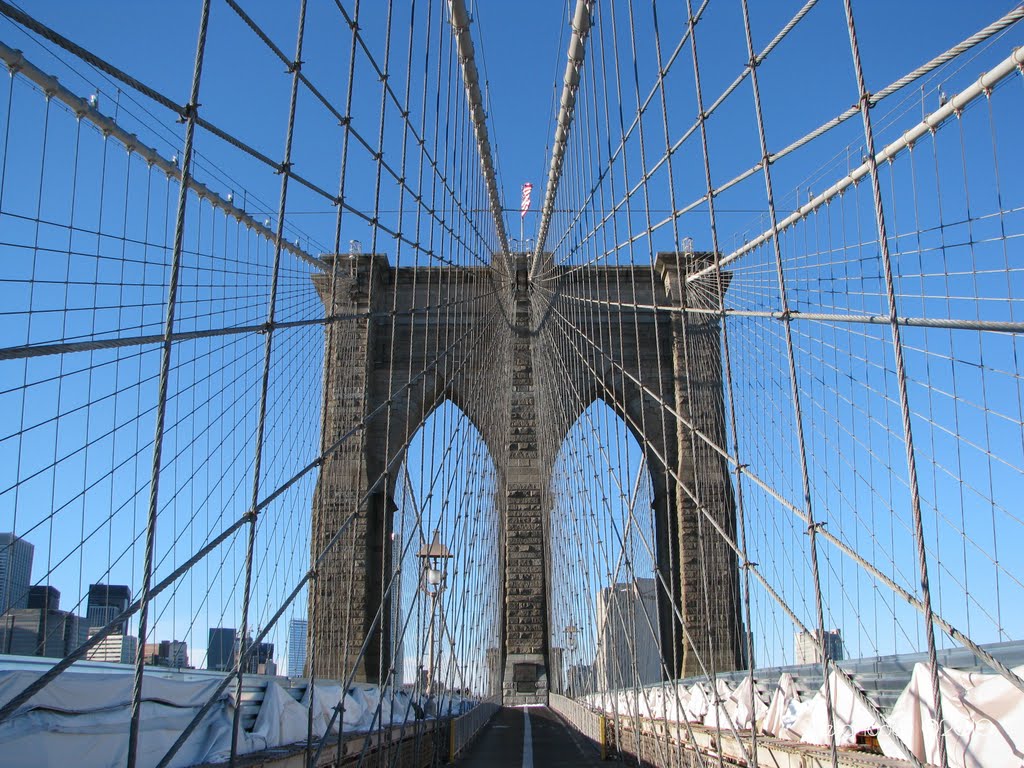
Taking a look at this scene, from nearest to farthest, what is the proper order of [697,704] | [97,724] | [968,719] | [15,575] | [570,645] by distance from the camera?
[97,724], [968,719], [15,575], [697,704], [570,645]

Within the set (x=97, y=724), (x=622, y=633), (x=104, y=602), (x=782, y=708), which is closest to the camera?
(x=97, y=724)

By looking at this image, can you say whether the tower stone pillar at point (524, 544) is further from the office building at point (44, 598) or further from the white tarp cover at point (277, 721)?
the white tarp cover at point (277, 721)

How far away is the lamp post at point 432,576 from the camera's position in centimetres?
728

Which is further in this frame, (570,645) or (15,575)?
(570,645)

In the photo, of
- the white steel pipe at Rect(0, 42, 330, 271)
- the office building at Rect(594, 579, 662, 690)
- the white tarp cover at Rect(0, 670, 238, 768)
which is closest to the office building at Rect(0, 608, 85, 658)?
the white tarp cover at Rect(0, 670, 238, 768)

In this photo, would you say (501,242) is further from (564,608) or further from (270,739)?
(270,739)

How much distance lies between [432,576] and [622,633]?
5.69 m

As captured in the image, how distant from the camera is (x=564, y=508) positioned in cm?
1438

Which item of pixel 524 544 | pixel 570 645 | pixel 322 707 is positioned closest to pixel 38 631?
pixel 322 707

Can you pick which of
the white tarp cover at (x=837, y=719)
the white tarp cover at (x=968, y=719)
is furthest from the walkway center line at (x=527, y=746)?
the white tarp cover at (x=968, y=719)

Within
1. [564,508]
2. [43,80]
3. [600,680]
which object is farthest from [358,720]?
[564,508]

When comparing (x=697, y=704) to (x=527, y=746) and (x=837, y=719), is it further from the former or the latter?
(x=837, y=719)

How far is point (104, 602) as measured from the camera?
5.86 metres

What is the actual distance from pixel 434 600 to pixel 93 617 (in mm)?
2551
